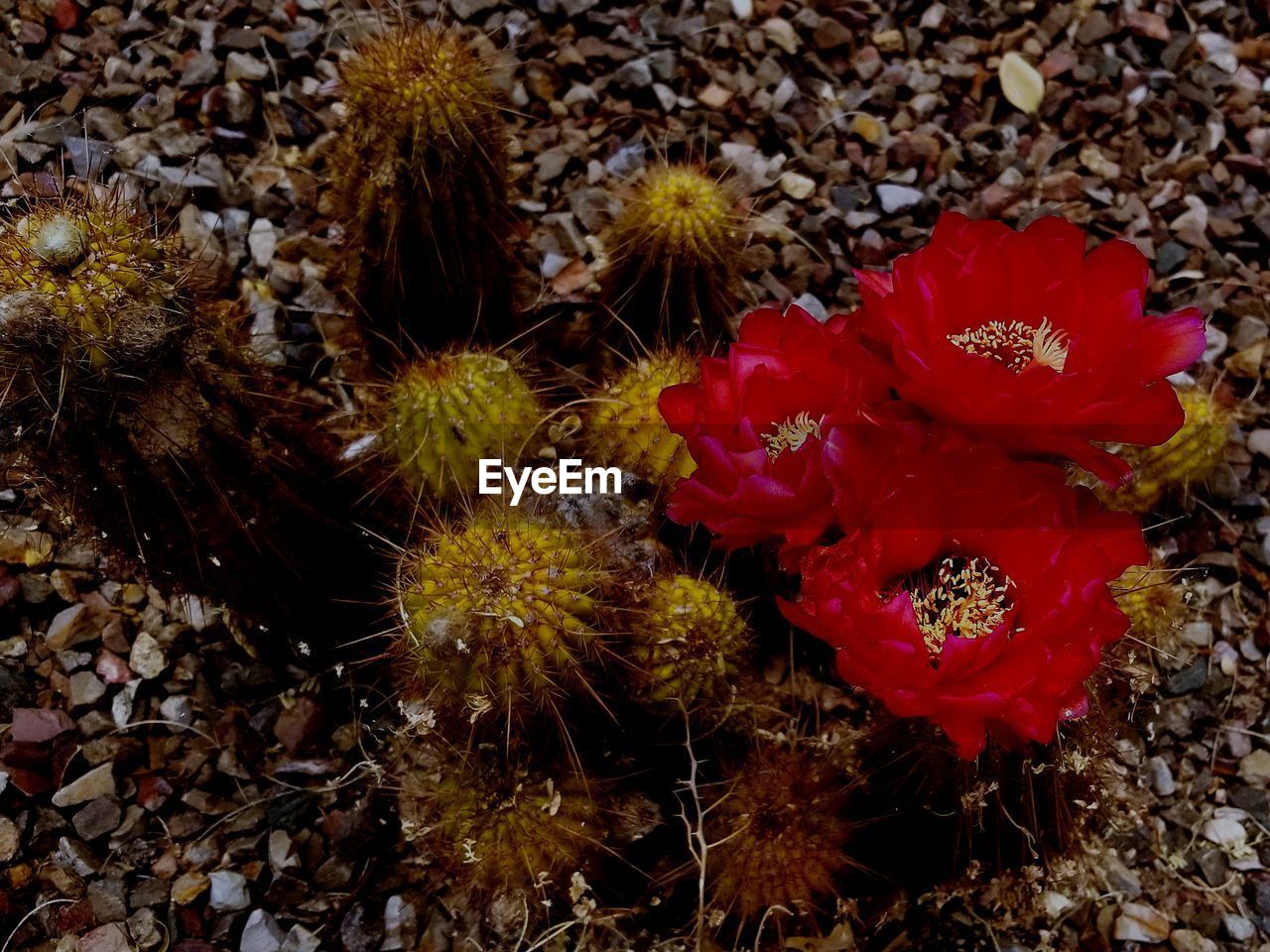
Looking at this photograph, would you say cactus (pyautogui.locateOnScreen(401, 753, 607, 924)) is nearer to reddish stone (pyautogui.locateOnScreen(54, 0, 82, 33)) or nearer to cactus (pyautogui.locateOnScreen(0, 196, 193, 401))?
cactus (pyautogui.locateOnScreen(0, 196, 193, 401))

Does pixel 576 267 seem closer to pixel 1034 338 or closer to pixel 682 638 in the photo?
pixel 682 638

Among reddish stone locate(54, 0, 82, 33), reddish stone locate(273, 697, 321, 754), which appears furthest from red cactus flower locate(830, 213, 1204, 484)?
reddish stone locate(54, 0, 82, 33)

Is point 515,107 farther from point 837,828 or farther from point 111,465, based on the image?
point 837,828

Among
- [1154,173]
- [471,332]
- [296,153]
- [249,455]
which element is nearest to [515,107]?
[296,153]

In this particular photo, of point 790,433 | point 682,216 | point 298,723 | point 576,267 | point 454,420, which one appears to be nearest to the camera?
point 790,433

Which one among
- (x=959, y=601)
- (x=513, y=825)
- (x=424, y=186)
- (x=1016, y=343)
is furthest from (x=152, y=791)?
(x=1016, y=343)

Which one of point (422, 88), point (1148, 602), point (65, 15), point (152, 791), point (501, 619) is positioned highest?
point (422, 88)
